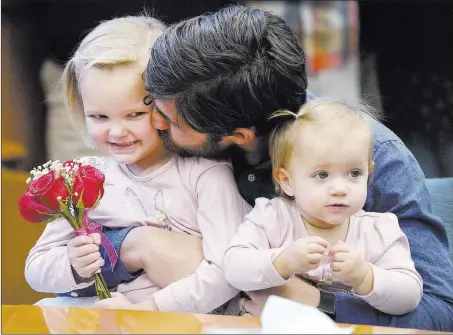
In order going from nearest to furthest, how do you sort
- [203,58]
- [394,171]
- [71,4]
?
[203,58]
[394,171]
[71,4]

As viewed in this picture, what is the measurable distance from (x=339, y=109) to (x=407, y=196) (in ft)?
0.63

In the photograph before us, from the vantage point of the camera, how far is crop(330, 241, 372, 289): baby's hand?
112cm

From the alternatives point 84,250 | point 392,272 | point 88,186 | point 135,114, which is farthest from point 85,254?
point 392,272

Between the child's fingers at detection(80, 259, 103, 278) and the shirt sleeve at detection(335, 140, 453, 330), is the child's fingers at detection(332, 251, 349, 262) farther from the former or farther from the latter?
the child's fingers at detection(80, 259, 103, 278)

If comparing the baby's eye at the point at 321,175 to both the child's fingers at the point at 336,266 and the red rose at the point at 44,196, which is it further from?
the red rose at the point at 44,196

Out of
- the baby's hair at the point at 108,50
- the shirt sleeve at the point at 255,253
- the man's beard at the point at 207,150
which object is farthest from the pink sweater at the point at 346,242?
the baby's hair at the point at 108,50

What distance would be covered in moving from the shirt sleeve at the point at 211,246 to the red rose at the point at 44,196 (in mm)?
215

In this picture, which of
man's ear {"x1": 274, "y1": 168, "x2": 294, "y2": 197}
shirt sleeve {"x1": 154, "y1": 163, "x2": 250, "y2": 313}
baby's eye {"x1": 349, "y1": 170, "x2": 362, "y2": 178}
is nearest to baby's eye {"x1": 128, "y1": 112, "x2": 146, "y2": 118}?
shirt sleeve {"x1": 154, "y1": 163, "x2": 250, "y2": 313}

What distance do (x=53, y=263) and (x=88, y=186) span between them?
0.17 meters

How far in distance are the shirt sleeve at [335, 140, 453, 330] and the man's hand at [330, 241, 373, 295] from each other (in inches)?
5.0

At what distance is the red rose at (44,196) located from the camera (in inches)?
47.3

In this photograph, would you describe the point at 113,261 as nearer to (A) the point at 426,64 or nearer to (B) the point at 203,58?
(B) the point at 203,58

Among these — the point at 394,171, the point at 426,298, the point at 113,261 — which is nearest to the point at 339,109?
the point at 394,171

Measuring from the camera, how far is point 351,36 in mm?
1579
